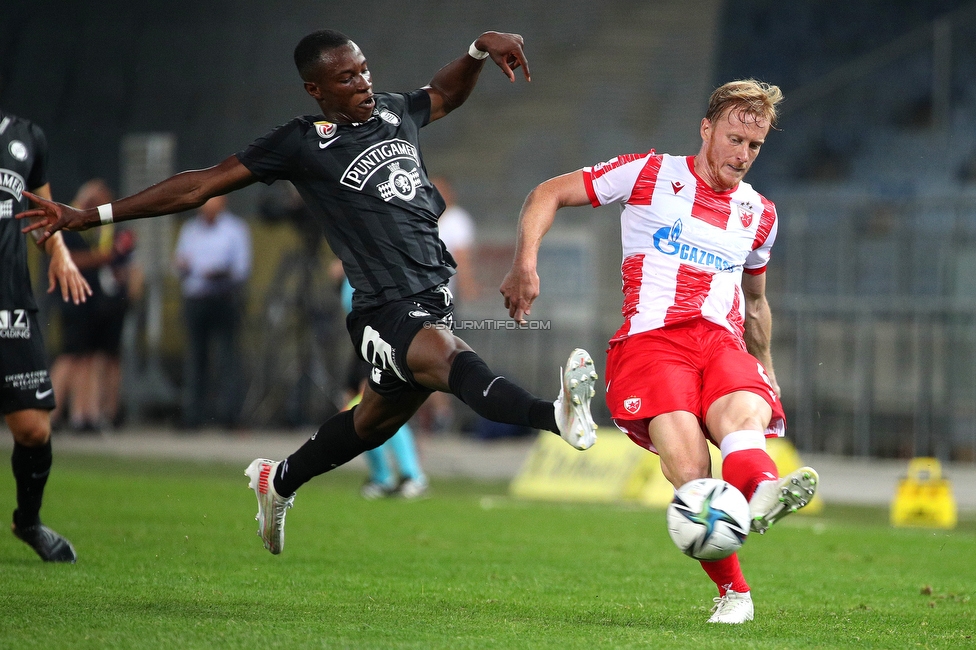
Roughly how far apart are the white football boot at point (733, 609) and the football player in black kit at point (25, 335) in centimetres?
298

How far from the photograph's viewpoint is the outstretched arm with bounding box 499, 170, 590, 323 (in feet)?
15.2

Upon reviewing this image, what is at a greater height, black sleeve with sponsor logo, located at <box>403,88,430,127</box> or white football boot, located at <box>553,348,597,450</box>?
black sleeve with sponsor logo, located at <box>403,88,430,127</box>

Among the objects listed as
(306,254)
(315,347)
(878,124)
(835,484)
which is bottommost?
(835,484)

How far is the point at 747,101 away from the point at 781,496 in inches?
58.8

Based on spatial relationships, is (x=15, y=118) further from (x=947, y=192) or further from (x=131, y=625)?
(x=947, y=192)

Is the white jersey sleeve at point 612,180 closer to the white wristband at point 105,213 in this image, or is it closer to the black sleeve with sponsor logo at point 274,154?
the black sleeve with sponsor logo at point 274,154

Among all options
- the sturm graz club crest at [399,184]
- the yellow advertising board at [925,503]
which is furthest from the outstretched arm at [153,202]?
the yellow advertising board at [925,503]

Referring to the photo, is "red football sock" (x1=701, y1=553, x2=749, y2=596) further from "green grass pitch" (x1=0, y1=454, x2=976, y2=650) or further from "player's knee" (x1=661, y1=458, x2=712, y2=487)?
"player's knee" (x1=661, y1=458, x2=712, y2=487)

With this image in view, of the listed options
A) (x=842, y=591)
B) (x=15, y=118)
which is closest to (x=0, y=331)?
(x=15, y=118)

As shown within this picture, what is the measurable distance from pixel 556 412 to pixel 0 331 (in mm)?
2787

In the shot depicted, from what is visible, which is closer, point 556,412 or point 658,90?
point 556,412

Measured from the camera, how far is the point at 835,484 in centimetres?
1138

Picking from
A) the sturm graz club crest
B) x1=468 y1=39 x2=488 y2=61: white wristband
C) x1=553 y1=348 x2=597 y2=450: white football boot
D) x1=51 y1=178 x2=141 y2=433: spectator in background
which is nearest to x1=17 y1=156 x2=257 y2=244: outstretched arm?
the sturm graz club crest

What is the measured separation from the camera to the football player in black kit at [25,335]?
593cm
